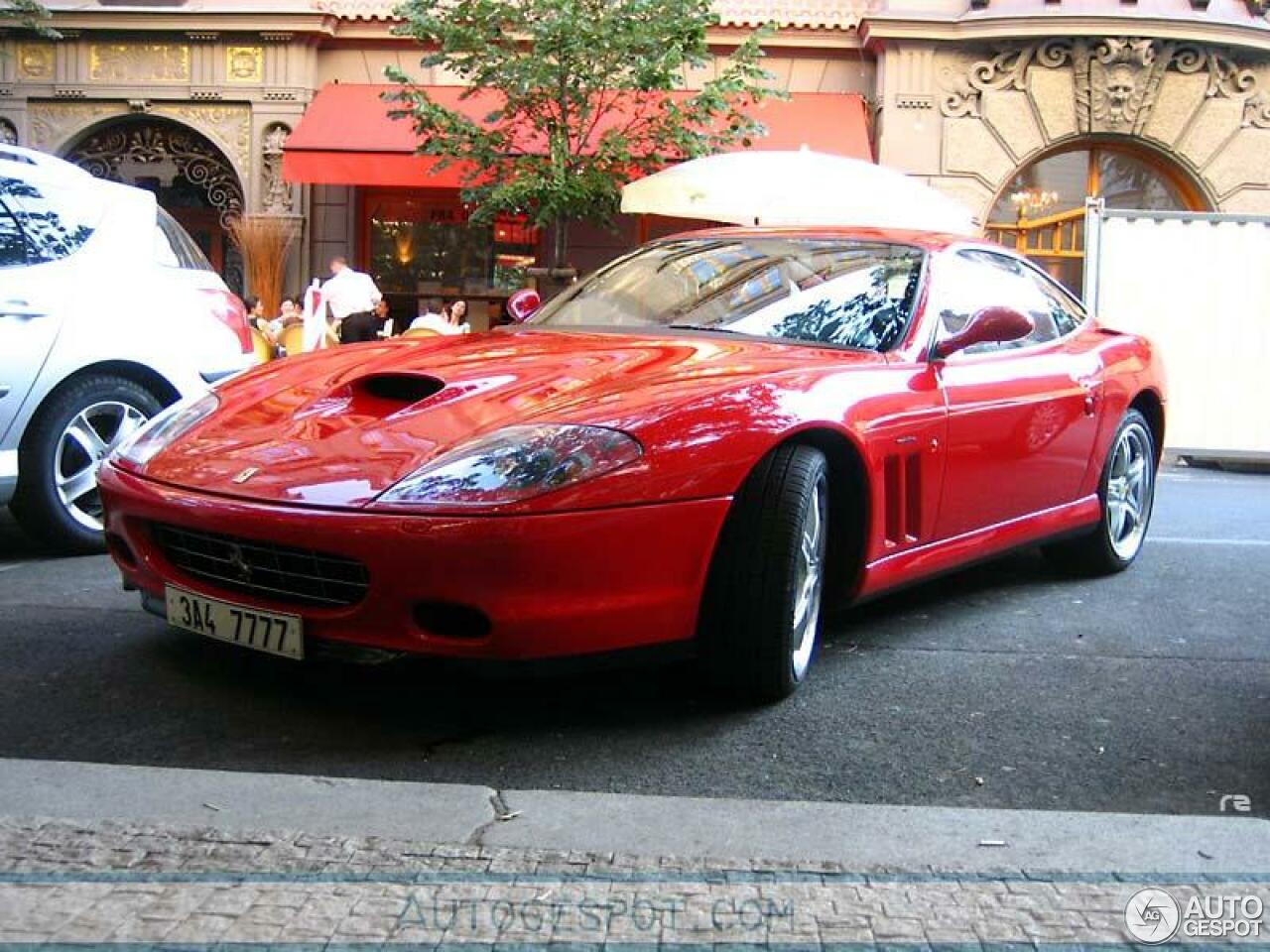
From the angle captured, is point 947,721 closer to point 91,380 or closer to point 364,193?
point 91,380

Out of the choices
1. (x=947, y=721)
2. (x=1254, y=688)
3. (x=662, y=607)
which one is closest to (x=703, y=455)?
(x=662, y=607)

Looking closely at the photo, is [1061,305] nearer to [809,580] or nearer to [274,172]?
[809,580]

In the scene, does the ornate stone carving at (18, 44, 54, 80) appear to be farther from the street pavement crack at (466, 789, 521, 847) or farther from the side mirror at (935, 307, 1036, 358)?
the street pavement crack at (466, 789, 521, 847)

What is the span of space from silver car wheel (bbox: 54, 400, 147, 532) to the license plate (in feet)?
7.53

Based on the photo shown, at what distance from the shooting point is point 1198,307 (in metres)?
10.8

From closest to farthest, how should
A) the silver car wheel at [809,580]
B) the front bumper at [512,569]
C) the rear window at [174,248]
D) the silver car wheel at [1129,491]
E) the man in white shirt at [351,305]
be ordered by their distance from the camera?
the front bumper at [512,569], the silver car wheel at [809,580], the silver car wheel at [1129,491], the rear window at [174,248], the man in white shirt at [351,305]

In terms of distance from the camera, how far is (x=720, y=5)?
1599cm

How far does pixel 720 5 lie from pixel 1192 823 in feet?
48.6

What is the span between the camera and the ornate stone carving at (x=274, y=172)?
15.8 meters

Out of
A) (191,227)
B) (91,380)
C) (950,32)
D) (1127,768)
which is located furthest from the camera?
(191,227)

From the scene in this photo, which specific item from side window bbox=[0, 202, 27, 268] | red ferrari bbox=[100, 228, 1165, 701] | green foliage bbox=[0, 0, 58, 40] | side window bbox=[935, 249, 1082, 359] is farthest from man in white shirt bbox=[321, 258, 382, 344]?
side window bbox=[935, 249, 1082, 359]

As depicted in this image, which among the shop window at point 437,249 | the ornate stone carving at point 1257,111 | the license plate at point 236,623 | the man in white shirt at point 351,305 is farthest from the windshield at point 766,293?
the ornate stone carving at point 1257,111

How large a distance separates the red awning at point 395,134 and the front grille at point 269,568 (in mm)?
10950

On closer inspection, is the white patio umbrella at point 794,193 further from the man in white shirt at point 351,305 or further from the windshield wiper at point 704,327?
the windshield wiper at point 704,327
